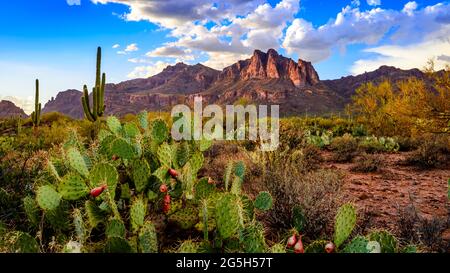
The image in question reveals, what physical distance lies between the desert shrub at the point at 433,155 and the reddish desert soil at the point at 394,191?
0.29 m

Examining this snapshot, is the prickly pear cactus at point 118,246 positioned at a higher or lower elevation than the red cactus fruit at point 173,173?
lower

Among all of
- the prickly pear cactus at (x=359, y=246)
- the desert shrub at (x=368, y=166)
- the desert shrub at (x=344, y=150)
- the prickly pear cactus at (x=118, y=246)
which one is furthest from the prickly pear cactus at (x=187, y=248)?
the desert shrub at (x=344, y=150)

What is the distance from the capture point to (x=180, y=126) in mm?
4551

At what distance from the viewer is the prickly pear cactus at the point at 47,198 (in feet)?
11.0

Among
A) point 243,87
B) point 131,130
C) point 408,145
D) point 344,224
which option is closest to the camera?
point 344,224

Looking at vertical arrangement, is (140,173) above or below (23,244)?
above

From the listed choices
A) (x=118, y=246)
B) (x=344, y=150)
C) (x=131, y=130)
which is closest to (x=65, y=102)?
(x=344, y=150)

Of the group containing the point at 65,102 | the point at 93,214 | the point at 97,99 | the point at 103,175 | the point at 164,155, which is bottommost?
the point at 93,214

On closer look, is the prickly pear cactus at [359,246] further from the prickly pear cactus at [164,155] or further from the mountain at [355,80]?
the mountain at [355,80]

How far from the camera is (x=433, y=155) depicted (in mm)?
9781

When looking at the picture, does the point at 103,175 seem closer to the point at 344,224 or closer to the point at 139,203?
the point at 139,203

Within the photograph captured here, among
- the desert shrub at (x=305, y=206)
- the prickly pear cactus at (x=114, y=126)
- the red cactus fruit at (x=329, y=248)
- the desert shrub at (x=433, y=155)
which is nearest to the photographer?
the red cactus fruit at (x=329, y=248)

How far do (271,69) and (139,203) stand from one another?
131 m

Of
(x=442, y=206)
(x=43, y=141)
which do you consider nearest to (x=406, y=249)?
(x=442, y=206)
